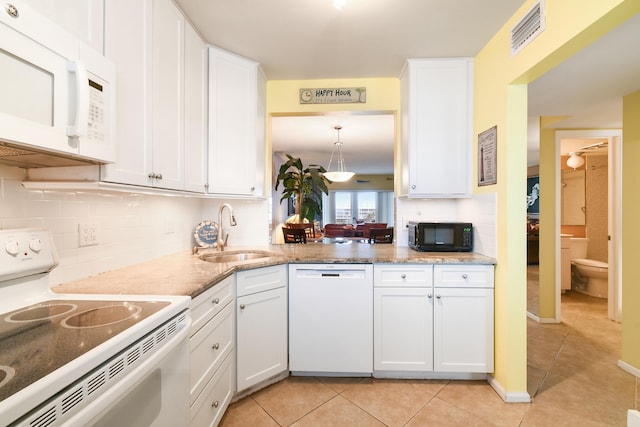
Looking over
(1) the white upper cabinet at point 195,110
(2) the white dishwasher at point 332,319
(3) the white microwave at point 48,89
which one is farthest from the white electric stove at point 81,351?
(2) the white dishwasher at point 332,319

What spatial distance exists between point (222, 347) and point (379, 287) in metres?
1.09

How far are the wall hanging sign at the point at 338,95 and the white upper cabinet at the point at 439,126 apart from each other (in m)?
0.47

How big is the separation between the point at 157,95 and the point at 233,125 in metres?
0.73

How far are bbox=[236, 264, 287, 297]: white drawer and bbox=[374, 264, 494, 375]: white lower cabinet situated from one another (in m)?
0.68

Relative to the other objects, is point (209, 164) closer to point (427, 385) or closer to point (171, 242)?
point (171, 242)

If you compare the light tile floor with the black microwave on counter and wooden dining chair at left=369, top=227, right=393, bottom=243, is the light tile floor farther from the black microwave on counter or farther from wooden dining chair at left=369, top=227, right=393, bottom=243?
wooden dining chair at left=369, top=227, right=393, bottom=243

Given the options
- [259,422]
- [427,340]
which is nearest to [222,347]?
[259,422]

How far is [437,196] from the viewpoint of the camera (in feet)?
7.54

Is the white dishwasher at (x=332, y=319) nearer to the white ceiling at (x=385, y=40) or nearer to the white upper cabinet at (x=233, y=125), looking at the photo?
the white upper cabinet at (x=233, y=125)

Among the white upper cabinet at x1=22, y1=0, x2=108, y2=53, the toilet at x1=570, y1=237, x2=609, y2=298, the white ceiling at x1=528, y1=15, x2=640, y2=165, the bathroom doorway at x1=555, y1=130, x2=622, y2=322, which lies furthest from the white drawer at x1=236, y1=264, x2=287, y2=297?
the toilet at x1=570, y1=237, x2=609, y2=298

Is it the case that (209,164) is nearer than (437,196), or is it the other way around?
(209,164)

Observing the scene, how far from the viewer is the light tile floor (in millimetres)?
1691

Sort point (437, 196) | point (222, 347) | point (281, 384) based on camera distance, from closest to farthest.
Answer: point (222, 347)
point (281, 384)
point (437, 196)

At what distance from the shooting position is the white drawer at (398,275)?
6.65 feet
